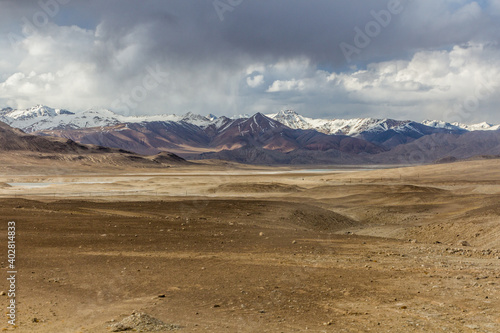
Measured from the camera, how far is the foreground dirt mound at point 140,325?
29.5 feet

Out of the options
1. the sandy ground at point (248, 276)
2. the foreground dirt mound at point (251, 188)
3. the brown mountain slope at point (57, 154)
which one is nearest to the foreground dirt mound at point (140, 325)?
the sandy ground at point (248, 276)

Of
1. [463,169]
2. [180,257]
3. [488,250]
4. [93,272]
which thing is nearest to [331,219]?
[488,250]

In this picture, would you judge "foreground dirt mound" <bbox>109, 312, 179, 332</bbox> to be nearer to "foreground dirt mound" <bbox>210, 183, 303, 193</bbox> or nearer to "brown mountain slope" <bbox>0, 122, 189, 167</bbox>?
"foreground dirt mound" <bbox>210, 183, 303, 193</bbox>

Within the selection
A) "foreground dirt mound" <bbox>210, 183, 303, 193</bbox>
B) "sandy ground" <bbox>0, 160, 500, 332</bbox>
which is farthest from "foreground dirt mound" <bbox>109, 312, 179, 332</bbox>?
"foreground dirt mound" <bbox>210, 183, 303, 193</bbox>

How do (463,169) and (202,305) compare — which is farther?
(463,169)

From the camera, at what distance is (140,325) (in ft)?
29.9

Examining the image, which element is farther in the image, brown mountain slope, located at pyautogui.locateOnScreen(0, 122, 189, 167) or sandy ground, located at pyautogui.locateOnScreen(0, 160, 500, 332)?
brown mountain slope, located at pyautogui.locateOnScreen(0, 122, 189, 167)

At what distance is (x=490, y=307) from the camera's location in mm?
10672

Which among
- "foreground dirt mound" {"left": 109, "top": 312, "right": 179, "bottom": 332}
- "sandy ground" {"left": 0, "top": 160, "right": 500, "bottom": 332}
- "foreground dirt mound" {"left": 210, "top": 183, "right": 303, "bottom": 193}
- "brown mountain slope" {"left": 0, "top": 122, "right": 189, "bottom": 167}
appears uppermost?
"brown mountain slope" {"left": 0, "top": 122, "right": 189, "bottom": 167}

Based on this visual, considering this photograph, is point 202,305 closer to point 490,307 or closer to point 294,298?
point 294,298

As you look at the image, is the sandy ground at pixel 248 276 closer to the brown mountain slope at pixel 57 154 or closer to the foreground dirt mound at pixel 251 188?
the foreground dirt mound at pixel 251 188

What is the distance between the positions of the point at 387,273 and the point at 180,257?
728 cm

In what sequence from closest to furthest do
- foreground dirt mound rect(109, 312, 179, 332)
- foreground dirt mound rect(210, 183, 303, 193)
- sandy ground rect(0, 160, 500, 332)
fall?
1. foreground dirt mound rect(109, 312, 179, 332)
2. sandy ground rect(0, 160, 500, 332)
3. foreground dirt mound rect(210, 183, 303, 193)

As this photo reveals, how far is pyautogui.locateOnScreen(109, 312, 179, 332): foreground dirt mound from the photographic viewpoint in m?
9.00
